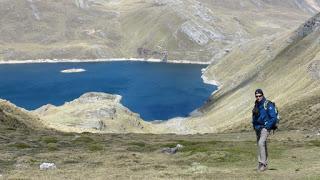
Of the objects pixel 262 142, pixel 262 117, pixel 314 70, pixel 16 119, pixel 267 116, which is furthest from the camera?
pixel 314 70

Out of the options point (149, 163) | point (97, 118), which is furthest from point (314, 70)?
point (149, 163)

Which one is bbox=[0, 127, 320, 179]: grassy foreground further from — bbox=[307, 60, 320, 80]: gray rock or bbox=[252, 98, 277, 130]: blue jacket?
bbox=[307, 60, 320, 80]: gray rock

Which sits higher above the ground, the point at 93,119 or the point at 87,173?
the point at 93,119

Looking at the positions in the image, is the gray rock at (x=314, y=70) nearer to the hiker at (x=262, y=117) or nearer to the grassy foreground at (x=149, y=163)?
the grassy foreground at (x=149, y=163)

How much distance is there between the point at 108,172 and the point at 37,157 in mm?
17230

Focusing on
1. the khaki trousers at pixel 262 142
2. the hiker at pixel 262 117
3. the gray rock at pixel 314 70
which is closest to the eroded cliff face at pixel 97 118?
the gray rock at pixel 314 70

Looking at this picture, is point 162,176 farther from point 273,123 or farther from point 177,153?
point 177,153

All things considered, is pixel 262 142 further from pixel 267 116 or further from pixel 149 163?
pixel 149 163

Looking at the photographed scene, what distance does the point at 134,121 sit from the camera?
18100 cm

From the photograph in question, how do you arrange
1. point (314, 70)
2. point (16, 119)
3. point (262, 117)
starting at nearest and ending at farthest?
point (262, 117), point (16, 119), point (314, 70)

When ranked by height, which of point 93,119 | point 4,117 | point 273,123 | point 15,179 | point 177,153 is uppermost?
point 93,119

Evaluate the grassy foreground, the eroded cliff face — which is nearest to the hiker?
the grassy foreground

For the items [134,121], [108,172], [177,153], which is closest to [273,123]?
[108,172]

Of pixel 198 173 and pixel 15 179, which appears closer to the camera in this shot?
pixel 15 179
